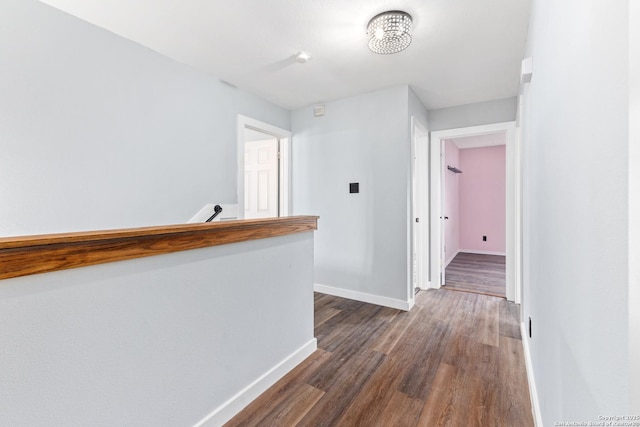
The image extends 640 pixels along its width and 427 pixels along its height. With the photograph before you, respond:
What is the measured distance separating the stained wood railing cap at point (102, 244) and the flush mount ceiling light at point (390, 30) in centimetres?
157

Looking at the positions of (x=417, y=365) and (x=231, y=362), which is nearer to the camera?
(x=231, y=362)

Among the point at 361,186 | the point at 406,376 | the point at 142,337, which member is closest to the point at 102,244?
the point at 142,337

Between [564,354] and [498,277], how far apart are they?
153 inches

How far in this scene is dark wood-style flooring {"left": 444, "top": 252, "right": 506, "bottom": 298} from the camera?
3.74m

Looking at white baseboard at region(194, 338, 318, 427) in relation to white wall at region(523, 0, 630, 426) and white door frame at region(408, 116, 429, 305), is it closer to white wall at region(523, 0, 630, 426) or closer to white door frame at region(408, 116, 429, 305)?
white wall at region(523, 0, 630, 426)

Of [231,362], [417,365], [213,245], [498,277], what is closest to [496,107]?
[498,277]

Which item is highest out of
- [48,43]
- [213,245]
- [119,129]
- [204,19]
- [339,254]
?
[204,19]

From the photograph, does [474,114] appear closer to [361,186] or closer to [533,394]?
[361,186]

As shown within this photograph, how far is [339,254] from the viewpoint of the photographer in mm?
3529

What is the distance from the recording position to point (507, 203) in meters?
3.32

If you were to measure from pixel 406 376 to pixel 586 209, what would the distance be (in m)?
1.65

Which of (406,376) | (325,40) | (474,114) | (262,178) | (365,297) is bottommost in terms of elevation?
(406,376)

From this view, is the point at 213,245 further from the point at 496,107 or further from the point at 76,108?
the point at 496,107

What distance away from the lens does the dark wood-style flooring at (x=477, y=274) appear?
3741 mm
